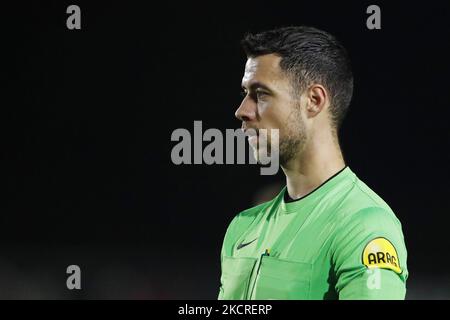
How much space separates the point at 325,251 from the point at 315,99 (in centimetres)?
48

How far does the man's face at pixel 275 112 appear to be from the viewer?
1978mm

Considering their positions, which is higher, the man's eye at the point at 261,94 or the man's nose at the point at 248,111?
the man's eye at the point at 261,94

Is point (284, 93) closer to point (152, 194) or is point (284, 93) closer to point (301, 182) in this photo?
point (301, 182)

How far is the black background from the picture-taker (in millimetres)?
4953

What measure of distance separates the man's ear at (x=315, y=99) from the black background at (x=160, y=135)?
111 inches

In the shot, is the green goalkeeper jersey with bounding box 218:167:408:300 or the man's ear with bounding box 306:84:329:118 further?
the man's ear with bounding box 306:84:329:118

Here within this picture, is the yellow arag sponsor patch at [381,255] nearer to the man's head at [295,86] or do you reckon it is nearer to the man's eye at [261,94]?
the man's head at [295,86]

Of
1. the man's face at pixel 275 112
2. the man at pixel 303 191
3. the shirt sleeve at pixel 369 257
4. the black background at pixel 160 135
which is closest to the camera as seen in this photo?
the shirt sleeve at pixel 369 257

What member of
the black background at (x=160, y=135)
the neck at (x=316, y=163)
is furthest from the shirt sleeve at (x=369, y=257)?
the black background at (x=160, y=135)

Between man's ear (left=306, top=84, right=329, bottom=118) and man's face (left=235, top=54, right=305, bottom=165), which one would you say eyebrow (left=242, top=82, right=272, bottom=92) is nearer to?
man's face (left=235, top=54, right=305, bottom=165)

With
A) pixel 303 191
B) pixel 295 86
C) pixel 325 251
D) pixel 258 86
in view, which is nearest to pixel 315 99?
A: pixel 295 86

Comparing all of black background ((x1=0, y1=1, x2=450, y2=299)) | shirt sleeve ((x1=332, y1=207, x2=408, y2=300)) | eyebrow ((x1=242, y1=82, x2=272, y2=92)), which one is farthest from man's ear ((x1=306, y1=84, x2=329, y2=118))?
black background ((x1=0, y1=1, x2=450, y2=299))

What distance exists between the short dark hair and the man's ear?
2 cm
